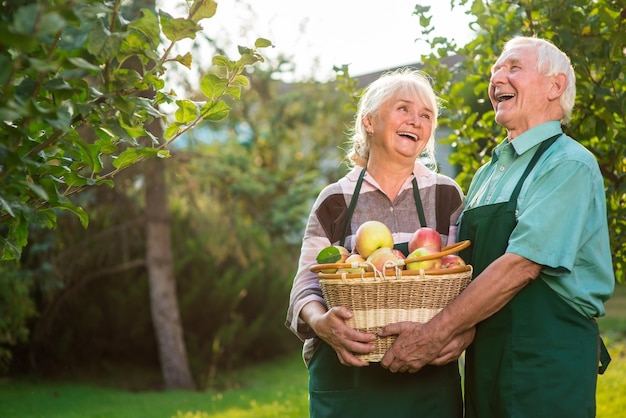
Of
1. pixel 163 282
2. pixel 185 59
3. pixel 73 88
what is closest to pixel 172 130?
pixel 185 59

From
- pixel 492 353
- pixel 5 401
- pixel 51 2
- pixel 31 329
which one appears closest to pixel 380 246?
pixel 492 353

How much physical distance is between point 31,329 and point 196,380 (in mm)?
2385

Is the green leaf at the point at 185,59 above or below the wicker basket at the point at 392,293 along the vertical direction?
above

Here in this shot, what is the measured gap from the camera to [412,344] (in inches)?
95.7

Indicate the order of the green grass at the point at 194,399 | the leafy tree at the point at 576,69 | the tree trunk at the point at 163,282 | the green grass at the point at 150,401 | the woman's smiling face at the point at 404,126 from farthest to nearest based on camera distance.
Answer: the tree trunk at the point at 163,282
the green grass at the point at 150,401
the green grass at the point at 194,399
the leafy tree at the point at 576,69
the woman's smiling face at the point at 404,126

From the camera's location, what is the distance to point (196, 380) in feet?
36.6

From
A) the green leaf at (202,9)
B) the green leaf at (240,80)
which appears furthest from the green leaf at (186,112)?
the green leaf at (202,9)

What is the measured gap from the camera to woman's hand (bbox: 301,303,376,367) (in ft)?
8.05

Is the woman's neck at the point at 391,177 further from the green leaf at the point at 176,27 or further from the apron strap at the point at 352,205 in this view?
the green leaf at the point at 176,27

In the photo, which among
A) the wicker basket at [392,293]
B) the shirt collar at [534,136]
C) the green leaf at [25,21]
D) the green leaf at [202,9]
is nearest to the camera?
the green leaf at [25,21]

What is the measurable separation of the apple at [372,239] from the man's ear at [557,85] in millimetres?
750

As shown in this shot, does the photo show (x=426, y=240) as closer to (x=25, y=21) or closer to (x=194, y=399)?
(x=25, y=21)

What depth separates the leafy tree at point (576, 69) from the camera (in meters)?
3.53

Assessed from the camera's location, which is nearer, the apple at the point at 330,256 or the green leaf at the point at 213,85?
the green leaf at the point at 213,85
